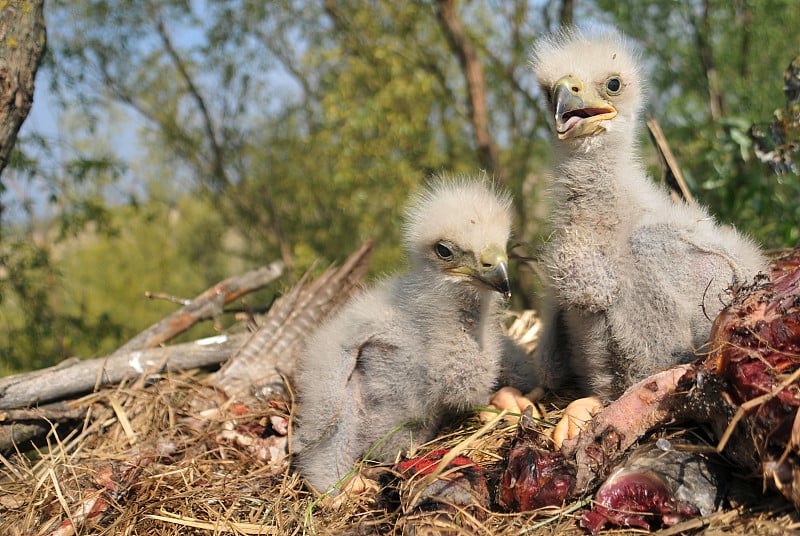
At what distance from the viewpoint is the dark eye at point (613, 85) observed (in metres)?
2.48

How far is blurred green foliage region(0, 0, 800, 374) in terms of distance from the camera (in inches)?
189

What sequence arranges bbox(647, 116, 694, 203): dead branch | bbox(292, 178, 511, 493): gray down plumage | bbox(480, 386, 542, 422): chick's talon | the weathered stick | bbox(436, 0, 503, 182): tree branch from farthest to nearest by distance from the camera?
bbox(436, 0, 503, 182): tree branch → bbox(647, 116, 694, 203): dead branch → the weathered stick → bbox(480, 386, 542, 422): chick's talon → bbox(292, 178, 511, 493): gray down plumage

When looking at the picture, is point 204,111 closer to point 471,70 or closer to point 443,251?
point 471,70

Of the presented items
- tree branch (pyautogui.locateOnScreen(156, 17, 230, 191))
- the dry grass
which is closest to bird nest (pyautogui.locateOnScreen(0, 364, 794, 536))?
the dry grass

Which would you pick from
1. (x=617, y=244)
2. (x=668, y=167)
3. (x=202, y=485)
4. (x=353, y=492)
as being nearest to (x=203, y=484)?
(x=202, y=485)

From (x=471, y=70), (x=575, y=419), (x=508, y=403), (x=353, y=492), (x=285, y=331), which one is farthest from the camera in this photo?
Result: (x=471, y=70)

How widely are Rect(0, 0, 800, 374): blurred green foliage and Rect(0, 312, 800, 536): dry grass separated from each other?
1.88 m

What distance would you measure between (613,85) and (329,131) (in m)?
4.47

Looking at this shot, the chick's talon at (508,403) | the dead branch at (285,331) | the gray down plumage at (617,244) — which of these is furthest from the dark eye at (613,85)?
the dead branch at (285,331)

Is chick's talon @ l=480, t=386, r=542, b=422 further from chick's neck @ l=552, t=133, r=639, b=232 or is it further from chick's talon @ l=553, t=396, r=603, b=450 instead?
chick's neck @ l=552, t=133, r=639, b=232

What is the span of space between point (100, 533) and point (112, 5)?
6.01m

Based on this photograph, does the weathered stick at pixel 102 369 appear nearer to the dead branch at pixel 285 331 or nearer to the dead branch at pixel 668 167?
the dead branch at pixel 285 331

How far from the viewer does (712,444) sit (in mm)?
2047

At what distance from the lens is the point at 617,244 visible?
94.3 inches
